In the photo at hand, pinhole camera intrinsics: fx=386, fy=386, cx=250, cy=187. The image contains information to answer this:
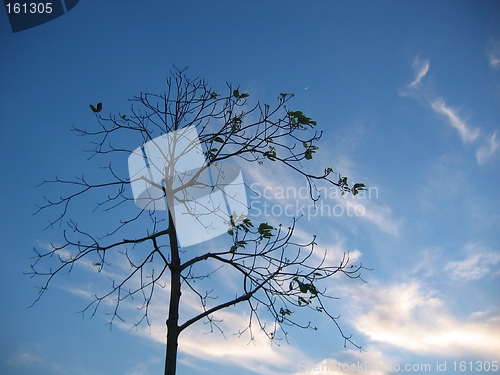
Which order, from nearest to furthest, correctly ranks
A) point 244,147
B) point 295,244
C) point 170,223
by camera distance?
1. point 295,244
2. point 170,223
3. point 244,147

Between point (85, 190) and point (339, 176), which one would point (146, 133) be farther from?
point (339, 176)

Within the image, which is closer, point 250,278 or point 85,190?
point 250,278

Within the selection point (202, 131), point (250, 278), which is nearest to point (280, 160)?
point (202, 131)

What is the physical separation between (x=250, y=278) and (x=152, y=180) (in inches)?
50.3

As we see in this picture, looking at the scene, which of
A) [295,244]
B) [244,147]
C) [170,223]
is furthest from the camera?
[244,147]

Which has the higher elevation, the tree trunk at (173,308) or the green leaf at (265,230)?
the green leaf at (265,230)

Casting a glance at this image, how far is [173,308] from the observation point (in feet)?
9.80

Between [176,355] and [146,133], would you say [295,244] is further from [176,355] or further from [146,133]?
[146,133]

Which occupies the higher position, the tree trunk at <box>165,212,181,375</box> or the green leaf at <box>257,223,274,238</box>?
the green leaf at <box>257,223,274,238</box>

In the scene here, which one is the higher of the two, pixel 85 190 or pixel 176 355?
pixel 85 190

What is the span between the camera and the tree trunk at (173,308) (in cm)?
280

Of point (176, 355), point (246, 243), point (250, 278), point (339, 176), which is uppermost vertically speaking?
point (339, 176)

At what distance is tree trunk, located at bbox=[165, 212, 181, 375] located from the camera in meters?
2.80

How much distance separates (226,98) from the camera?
12.4 ft
